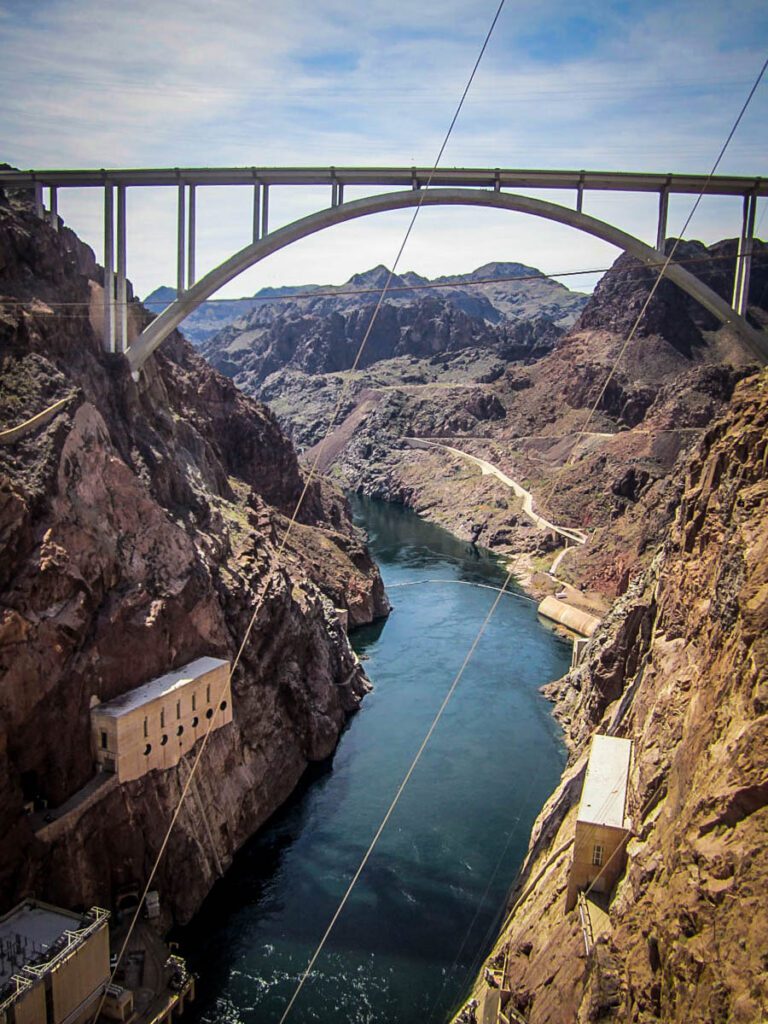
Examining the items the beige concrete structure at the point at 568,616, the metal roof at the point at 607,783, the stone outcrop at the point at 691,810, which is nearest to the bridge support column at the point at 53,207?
the stone outcrop at the point at 691,810

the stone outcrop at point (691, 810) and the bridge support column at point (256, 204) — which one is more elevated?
the bridge support column at point (256, 204)

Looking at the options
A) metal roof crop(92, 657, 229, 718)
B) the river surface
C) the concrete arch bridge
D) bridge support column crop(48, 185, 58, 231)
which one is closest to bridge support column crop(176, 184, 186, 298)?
the concrete arch bridge

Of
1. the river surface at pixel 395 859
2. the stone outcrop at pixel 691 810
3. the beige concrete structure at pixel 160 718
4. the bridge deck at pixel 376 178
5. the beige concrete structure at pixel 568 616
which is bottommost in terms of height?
the beige concrete structure at pixel 568 616

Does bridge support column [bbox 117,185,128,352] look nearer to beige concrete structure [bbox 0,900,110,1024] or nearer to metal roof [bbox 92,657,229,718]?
metal roof [bbox 92,657,229,718]

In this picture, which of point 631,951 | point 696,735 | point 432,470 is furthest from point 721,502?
point 432,470

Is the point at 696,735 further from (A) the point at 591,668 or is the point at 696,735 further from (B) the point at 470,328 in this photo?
(B) the point at 470,328

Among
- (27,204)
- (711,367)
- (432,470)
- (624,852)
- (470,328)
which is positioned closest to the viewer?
(624,852)

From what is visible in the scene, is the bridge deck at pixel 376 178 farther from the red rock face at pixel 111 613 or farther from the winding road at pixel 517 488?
the winding road at pixel 517 488
